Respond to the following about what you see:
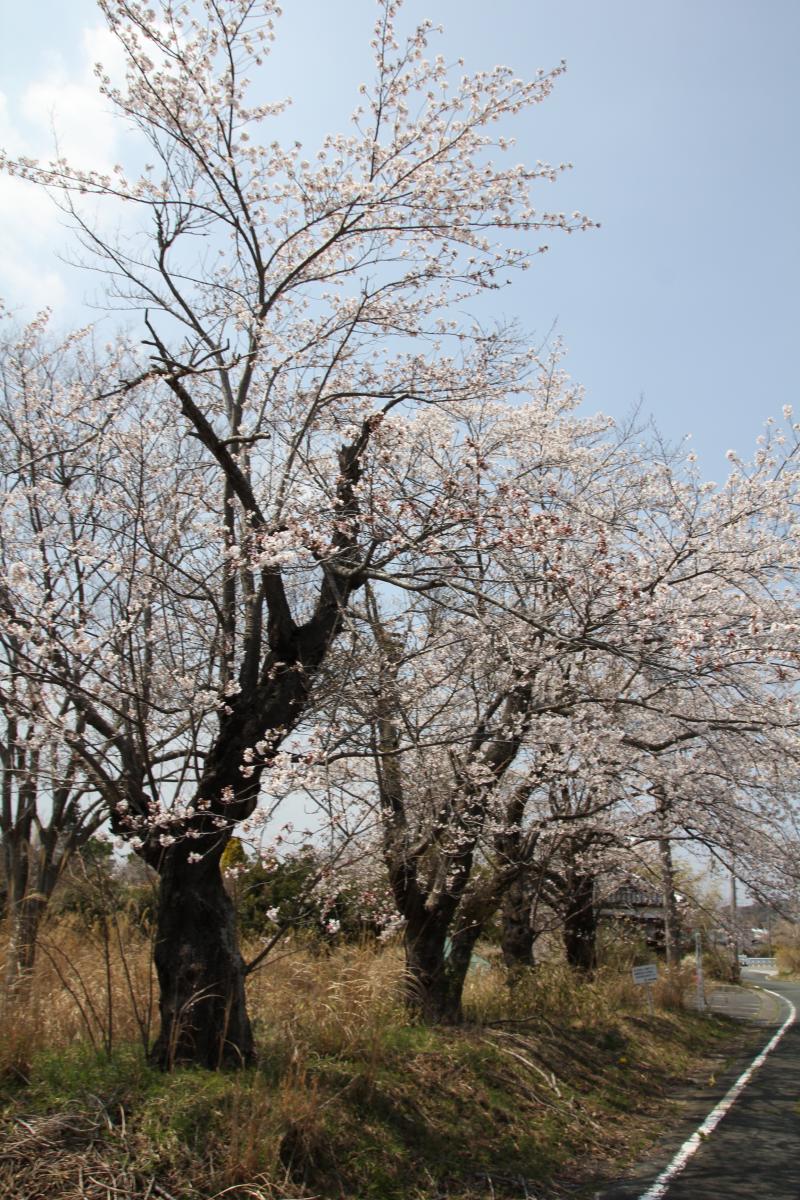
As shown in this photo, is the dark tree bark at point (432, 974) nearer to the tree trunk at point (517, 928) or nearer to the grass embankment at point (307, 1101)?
the grass embankment at point (307, 1101)

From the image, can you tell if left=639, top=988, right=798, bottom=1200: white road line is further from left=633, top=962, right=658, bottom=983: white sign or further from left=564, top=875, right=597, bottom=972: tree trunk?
left=564, top=875, right=597, bottom=972: tree trunk

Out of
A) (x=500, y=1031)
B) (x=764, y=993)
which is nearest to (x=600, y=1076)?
(x=500, y=1031)

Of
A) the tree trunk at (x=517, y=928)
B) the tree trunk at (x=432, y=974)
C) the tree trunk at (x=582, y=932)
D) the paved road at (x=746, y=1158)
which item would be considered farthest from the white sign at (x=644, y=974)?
the tree trunk at (x=432, y=974)

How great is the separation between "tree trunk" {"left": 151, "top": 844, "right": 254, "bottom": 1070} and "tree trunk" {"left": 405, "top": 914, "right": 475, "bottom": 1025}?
363cm

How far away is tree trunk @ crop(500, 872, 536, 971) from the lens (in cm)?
1423

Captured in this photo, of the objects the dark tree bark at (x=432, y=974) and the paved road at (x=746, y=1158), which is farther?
the dark tree bark at (x=432, y=974)

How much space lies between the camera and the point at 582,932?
16.4 m

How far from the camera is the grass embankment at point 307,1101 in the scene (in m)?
4.93

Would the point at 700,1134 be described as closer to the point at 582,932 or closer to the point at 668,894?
the point at 582,932

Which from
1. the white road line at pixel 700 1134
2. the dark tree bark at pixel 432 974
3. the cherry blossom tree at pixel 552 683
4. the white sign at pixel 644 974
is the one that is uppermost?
the cherry blossom tree at pixel 552 683

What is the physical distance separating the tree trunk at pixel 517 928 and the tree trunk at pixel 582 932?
4.54 ft

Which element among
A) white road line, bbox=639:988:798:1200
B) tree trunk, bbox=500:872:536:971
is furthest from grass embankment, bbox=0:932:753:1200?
tree trunk, bbox=500:872:536:971

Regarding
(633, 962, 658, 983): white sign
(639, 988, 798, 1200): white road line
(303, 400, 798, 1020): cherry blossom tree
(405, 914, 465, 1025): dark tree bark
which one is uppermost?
(303, 400, 798, 1020): cherry blossom tree

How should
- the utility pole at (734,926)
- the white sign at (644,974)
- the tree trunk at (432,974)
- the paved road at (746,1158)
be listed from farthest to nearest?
the white sign at (644,974), the utility pole at (734,926), the tree trunk at (432,974), the paved road at (746,1158)
